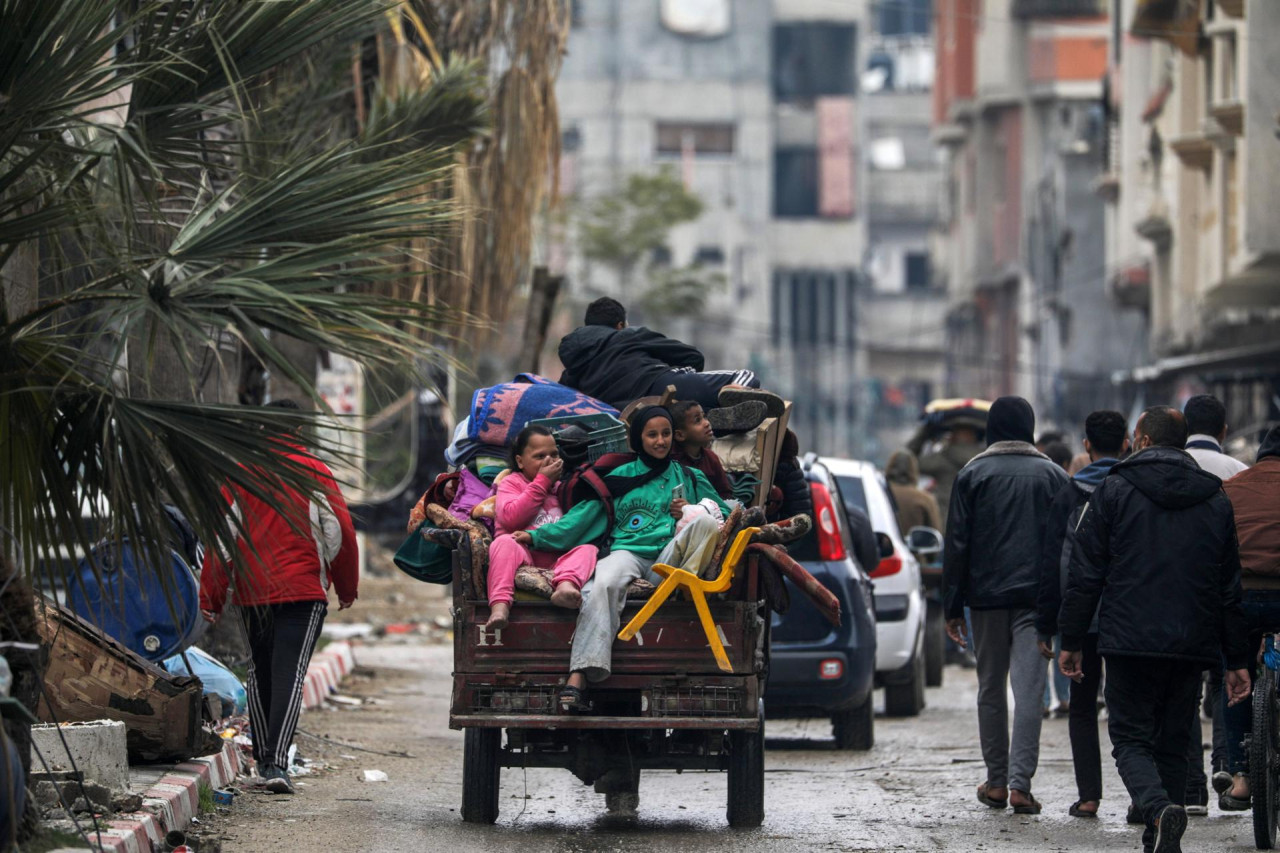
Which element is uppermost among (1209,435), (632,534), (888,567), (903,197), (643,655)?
(903,197)

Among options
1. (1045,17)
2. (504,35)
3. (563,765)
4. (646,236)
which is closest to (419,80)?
(504,35)

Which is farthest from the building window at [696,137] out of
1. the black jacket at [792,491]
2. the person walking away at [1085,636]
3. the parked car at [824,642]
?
the black jacket at [792,491]

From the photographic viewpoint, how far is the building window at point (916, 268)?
9250 cm

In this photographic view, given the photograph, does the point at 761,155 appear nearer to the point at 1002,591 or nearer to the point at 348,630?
the point at 348,630

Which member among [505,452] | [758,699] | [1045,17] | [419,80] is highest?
[1045,17]

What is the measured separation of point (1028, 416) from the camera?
10266mm

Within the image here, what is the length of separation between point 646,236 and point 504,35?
41.4 metres

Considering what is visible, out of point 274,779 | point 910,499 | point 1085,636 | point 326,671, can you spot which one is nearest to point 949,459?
point 910,499

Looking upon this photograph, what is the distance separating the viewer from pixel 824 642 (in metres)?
12.2

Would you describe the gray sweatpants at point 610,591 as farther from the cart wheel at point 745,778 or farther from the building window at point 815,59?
the building window at point 815,59

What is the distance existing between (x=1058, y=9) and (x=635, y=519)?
57.2 m

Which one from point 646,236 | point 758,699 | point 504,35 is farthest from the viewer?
point 646,236

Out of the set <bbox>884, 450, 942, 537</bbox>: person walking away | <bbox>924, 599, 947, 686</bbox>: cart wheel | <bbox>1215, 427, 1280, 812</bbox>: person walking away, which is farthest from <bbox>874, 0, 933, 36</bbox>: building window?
<bbox>1215, 427, 1280, 812</bbox>: person walking away

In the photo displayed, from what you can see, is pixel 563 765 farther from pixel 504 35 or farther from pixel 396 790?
pixel 504 35
